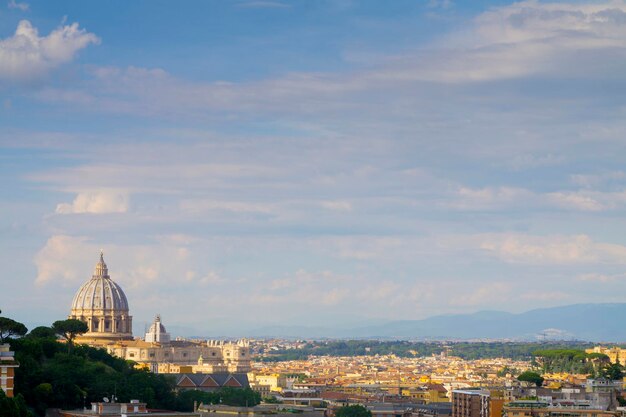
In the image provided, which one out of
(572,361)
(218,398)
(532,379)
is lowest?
(218,398)

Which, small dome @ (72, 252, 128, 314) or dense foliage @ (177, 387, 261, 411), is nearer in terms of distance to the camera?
dense foliage @ (177, 387, 261, 411)

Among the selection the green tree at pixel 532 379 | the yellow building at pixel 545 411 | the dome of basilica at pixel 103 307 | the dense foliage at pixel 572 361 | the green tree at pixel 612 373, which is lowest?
the yellow building at pixel 545 411

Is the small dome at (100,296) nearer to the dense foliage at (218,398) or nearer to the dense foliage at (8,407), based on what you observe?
the dense foliage at (218,398)

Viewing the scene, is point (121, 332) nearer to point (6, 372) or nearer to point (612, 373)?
point (612, 373)

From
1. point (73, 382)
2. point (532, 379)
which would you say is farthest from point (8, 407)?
point (532, 379)

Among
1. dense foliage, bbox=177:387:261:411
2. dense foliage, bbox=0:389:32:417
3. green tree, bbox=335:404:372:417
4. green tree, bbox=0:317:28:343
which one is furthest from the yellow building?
dense foliage, bbox=0:389:32:417

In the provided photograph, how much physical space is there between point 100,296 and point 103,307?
1535 mm

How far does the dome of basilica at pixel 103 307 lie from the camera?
19012cm

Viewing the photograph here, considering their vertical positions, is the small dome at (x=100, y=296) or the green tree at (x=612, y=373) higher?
the small dome at (x=100, y=296)

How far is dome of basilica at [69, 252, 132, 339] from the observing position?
190 m

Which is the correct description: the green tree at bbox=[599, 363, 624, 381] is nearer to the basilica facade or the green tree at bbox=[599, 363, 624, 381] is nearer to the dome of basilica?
→ the basilica facade

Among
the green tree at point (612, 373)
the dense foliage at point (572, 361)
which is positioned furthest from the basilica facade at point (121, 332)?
the green tree at point (612, 373)

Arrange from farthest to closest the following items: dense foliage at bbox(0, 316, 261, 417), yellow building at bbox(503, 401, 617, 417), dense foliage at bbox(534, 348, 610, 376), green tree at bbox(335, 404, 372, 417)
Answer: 1. dense foliage at bbox(534, 348, 610, 376)
2. green tree at bbox(335, 404, 372, 417)
3. yellow building at bbox(503, 401, 617, 417)
4. dense foliage at bbox(0, 316, 261, 417)

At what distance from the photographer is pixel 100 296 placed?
7544 inches
